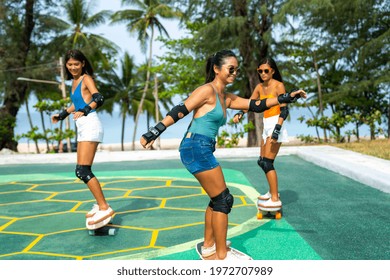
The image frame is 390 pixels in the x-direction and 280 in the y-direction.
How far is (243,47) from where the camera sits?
52.1ft

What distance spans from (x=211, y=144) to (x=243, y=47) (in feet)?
45.7

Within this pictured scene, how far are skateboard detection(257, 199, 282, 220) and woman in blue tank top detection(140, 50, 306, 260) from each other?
3.88 feet

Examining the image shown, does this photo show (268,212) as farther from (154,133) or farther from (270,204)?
(154,133)

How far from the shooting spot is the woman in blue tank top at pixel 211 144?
250 centimetres

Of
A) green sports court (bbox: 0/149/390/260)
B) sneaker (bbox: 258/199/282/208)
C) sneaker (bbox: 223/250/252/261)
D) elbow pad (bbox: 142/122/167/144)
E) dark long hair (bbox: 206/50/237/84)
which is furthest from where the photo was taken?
sneaker (bbox: 258/199/282/208)

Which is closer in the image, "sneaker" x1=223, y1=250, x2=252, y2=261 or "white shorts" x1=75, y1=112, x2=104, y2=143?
"sneaker" x1=223, y1=250, x2=252, y2=261

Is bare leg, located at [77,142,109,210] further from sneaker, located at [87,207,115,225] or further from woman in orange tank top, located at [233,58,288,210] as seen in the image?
woman in orange tank top, located at [233,58,288,210]

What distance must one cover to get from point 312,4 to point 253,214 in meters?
11.1

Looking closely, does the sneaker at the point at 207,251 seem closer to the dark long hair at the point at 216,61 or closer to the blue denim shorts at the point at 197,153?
the blue denim shorts at the point at 197,153

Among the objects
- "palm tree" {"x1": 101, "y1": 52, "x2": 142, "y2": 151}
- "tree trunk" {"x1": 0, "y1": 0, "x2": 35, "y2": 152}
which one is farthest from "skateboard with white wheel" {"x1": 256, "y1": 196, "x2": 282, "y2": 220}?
"palm tree" {"x1": 101, "y1": 52, "x2": 142, "y2": 151}

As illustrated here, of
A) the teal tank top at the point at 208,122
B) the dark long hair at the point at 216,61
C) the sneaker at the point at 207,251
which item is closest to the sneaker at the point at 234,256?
the sneaker at the point at 207,251

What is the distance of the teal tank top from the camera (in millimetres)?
2566

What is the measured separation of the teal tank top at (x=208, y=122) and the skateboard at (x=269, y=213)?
4.85ft

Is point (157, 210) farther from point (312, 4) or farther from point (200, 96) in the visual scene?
point (312, 4)
